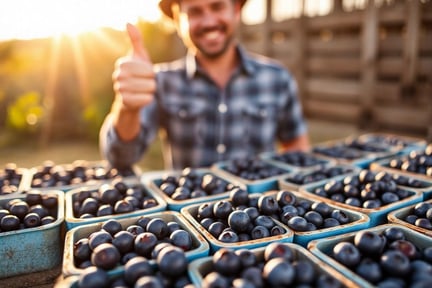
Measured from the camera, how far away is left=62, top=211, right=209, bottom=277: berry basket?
3.37 feet

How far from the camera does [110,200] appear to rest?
1.54 meters

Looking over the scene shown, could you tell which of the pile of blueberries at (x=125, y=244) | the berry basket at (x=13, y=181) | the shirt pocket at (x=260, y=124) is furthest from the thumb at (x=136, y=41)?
the shirt pocket at (x=260, y=124)

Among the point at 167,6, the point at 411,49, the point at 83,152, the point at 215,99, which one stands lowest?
the point at 83,152

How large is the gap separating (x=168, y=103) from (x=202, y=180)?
3.65 feet

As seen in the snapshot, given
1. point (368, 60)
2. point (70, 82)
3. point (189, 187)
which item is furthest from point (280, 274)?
point (70, 82)

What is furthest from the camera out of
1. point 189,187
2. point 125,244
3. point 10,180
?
point 10,180

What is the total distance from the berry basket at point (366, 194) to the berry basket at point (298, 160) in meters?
0.30

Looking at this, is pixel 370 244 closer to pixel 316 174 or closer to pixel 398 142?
pixel 316 174

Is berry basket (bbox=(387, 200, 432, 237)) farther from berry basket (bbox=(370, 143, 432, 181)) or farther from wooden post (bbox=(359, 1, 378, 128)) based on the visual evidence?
wooden post (bbox=(359, 1, 378, 128))

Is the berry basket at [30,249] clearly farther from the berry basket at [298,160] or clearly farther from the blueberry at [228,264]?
the berry basket at [298,160]

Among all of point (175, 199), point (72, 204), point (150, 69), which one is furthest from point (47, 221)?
point (150, 69)

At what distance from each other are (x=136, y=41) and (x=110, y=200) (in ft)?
2.67

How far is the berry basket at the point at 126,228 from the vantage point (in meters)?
1.03

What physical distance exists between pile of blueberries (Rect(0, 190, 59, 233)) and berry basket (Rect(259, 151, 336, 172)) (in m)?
Result: 1.19
